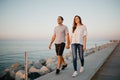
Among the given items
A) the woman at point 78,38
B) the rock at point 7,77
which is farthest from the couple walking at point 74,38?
the rock at point 7,77

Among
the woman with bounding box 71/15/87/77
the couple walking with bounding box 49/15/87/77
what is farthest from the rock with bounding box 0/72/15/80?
the woman with bounding box 71/15/87/77

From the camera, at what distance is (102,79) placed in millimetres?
5707

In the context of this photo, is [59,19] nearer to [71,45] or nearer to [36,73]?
[71,45]

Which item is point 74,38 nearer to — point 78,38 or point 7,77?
point 78,38

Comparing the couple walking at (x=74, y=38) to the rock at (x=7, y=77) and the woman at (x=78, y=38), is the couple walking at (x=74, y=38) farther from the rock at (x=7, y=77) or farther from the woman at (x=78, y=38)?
the rock at (x=7, y=77)

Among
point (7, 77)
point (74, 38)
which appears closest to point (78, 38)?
point (74, 38)

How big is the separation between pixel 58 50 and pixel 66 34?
56 centimetres

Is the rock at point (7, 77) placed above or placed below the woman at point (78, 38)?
below

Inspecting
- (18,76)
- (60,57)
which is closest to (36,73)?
(18,76)

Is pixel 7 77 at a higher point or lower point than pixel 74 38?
lower

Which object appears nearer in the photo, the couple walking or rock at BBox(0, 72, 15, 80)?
the couple walking

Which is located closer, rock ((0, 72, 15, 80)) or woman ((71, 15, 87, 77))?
woman ((71, 15, 87, 77))

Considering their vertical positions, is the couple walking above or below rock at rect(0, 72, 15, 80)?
above

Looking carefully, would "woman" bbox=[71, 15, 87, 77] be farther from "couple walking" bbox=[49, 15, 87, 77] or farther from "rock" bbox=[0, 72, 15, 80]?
"rock" bbox=[0, 72, 15, 80]
